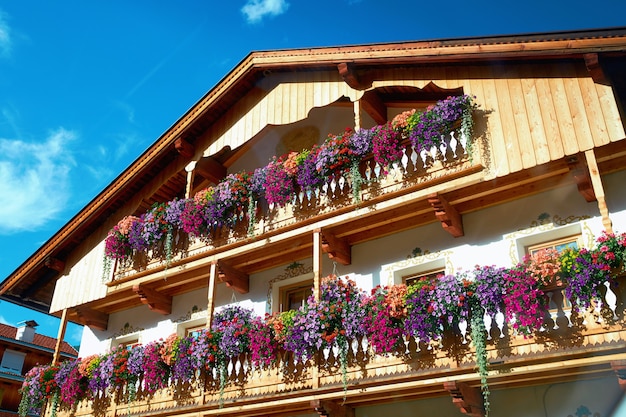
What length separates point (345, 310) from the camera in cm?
1168

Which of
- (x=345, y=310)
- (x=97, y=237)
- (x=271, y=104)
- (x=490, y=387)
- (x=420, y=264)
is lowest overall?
(x=490, y=387)

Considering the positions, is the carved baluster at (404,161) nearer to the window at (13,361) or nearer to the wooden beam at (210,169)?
the wooden beam at (210,169)

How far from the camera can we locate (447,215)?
1212 cm

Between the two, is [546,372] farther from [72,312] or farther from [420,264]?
[72,312]

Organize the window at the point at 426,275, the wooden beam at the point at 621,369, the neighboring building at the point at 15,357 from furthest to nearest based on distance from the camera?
the neighboring building at the point at 15,357 < the window at the point at 426,275 < the wooden beam at the point at 621,369

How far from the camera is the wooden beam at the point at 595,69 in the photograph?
1077 cm

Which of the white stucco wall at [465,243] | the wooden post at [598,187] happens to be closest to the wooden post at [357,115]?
the white stucco wall at [465,243]

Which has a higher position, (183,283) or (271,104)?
(271,104)

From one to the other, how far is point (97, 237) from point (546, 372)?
13.7 metres

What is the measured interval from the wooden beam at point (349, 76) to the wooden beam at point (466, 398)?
6597mm

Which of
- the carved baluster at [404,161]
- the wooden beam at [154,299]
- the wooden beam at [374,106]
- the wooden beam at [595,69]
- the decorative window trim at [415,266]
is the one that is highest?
the wooden beam at [374,106]

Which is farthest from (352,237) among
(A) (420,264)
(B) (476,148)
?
(B) (476,148)

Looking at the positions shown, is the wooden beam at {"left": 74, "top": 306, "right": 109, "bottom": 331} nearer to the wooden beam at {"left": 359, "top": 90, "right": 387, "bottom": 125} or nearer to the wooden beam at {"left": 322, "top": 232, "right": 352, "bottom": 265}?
the wooden beam at {"left": 322, "top": 232, "right": 352, "bottom": 265}


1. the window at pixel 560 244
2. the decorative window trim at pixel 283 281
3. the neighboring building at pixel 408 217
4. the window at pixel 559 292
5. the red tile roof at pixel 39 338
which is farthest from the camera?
the red tile roof at pixel 39 338
